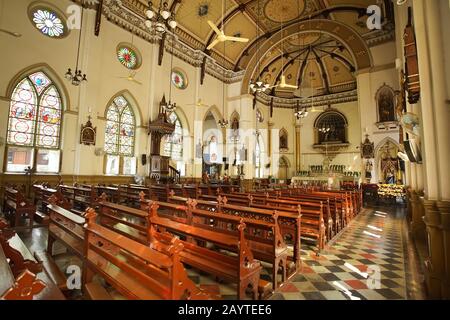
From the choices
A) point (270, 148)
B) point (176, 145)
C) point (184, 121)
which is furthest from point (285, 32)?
point (176, 145)

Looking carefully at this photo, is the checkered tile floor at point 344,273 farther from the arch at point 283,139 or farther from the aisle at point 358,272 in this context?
the arch at point 283,139

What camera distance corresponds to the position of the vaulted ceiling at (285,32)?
1268cm

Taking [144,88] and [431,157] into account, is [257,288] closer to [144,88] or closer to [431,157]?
[431,157]

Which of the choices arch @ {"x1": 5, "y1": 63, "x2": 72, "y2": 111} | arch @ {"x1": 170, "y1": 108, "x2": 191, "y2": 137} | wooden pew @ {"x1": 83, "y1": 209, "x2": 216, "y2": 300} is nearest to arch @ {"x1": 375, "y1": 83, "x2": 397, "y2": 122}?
arch @ {"x1": 170, "y1": 108, "x2": 191, "y2": 137}

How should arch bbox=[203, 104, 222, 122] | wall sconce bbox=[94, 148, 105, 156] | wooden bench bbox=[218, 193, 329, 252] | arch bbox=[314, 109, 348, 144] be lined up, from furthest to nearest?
arch bbox=[314, 109, 348, 144]
arch bbox=[203, 104, 222, 122]
wall sconce bbox=[94, 148, 105, 156]
wooden bench bbox=[218, 193, 329, 252]

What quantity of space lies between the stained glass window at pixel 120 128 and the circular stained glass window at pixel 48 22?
325 centimetres

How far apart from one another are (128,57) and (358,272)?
12.8 meters

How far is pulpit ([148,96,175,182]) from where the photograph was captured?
1152 cm

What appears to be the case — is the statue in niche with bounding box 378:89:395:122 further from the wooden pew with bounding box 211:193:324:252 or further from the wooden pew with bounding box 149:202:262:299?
the wooden pew with bounding box 149:202:262:299

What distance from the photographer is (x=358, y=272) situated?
11.3 feet

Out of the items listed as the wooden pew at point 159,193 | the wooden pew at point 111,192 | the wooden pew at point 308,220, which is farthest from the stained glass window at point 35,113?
the wooden pew at point 308,220

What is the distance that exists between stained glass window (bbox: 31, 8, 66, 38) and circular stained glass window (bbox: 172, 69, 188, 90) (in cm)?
584

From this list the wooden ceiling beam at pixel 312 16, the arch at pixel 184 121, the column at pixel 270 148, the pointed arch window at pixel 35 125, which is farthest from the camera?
the column at pixel 270 148

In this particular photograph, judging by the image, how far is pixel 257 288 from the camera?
2.48m
